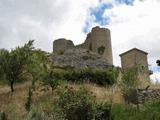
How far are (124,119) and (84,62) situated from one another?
71.9 feet

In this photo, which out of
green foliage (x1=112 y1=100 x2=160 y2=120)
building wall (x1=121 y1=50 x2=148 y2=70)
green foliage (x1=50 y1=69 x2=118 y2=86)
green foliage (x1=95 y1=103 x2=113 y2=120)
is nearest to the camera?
green foliage (x1=95 y1=103 x2=113 y2=120)

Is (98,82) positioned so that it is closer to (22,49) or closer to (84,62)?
(22,49)

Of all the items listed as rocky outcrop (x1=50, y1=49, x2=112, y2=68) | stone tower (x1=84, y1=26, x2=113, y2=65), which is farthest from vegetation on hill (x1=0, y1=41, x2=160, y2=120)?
stone tower (x1=84, y1=26, x2=113, y2=65)

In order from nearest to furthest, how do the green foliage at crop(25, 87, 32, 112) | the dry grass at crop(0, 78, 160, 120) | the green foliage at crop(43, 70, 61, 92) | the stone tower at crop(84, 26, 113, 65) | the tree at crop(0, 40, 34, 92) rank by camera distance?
1. the green foliage at crop(25, 87, 32, 112)
2. the dry grass at crop(0, 78, 160, 120)
3. the green foliage at crop(43, 70, 61, 92)
4. the tree at crop(0, 40, 34, 92)
5. the stone tower at crop(84, 26, 113, 65)

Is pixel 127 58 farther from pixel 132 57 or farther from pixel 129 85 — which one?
pixel 129 85

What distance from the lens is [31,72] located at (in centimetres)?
3094

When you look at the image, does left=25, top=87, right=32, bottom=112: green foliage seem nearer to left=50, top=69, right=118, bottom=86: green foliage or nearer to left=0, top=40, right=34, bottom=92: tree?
left=0, top=40, right=34, bottom=92: tree

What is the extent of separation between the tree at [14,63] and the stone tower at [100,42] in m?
26.5

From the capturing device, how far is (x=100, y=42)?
58.1 metres

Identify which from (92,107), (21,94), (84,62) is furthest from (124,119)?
(84,62)

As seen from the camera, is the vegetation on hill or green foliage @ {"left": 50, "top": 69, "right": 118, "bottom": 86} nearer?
the vegetation on hill

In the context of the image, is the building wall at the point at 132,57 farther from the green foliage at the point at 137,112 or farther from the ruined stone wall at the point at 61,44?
the green foliage at the point at 137,112

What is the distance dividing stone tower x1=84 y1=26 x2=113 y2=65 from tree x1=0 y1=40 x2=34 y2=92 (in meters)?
26.5

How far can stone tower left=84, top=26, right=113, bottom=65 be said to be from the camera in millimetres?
57844
